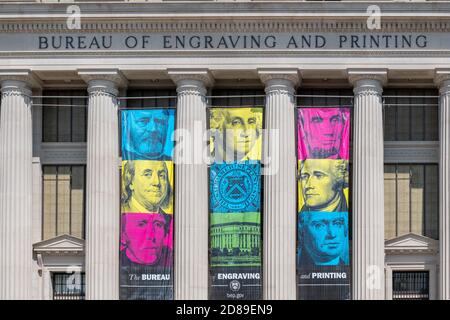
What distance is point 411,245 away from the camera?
75.6m

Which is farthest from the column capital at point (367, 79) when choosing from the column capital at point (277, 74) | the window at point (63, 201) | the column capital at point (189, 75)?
the window at point (63, 201)

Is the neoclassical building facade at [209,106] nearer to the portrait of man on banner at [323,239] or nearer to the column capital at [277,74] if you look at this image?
the column capital at [277,74]

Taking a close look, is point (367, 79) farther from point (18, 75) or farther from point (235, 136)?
point (18, 75)

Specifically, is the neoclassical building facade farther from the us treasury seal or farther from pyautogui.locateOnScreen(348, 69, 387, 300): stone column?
the us treasury seal

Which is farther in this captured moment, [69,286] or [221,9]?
[69,286]

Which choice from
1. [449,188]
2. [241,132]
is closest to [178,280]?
[241,132]

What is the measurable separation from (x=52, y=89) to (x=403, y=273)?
16171mm

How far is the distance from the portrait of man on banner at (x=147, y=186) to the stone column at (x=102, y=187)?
0.69 metres

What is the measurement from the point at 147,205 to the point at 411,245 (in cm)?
1064

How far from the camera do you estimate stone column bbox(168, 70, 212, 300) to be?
7431 centimetres

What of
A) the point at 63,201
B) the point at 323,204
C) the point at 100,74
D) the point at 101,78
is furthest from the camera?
the point at 63,201

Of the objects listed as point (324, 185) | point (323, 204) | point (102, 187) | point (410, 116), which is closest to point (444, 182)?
point (410, 116)

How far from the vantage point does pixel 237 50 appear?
247ft
